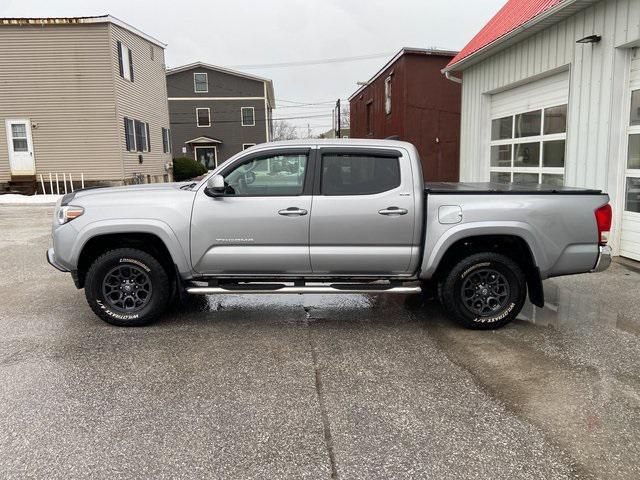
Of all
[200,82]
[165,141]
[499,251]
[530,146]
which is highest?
[200,82]

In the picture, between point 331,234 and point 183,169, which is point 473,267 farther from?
point 183,169

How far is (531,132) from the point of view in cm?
1012

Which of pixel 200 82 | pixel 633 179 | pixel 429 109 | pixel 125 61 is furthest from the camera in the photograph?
pixel 200 82

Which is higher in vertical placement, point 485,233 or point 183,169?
point 183,169

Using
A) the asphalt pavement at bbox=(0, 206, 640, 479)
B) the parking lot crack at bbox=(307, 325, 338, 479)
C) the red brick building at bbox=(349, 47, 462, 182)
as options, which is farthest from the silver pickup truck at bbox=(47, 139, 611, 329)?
the red brick building at bbox=(349, 47, 462, 182)

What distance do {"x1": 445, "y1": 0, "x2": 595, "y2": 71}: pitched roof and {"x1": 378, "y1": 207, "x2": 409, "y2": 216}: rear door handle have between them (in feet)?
16.8

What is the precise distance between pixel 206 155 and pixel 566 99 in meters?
36.8

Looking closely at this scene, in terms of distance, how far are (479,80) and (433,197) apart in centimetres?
810

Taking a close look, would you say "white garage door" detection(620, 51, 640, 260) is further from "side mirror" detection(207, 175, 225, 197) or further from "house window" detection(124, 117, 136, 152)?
"house window" detection(124, 117, 136, 152)

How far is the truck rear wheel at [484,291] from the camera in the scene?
5.03 meters

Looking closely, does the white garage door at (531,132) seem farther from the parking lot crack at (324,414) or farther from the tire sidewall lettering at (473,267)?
the parking lot crack at (324,414)

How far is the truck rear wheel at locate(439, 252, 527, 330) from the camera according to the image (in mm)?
5031

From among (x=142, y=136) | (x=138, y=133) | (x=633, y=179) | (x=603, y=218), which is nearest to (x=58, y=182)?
(x=138, y=133)

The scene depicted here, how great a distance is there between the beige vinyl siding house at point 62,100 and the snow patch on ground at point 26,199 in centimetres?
125
